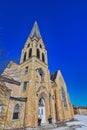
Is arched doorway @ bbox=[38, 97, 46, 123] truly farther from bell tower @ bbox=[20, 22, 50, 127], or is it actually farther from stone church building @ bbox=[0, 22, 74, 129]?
bell tower @ bbox=[20, 22, 50, 127]

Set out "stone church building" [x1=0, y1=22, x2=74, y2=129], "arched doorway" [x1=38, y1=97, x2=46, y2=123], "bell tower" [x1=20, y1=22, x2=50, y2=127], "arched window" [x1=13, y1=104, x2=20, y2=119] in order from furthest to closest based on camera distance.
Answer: "arched doorway" [x1=38, y1=97, x2=46, y2=123]
"bell tower" [x1=20, y1=22, x2=50, y2=127]
"arched window" [x1=13, y1=104, x2=20, y2=119]
"stone church building" [x1=0, y1=22, x2=74, y2=129]

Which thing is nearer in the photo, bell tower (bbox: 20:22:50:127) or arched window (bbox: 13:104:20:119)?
arched window (bbox: 13:104:20:119)

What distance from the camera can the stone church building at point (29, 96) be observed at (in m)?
14.4

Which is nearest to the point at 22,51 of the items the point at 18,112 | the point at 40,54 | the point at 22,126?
the point at 40,54

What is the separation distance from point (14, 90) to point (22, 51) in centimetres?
1060

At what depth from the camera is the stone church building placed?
1440 centimetres

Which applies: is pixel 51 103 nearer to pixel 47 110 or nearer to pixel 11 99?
pixel 47 110

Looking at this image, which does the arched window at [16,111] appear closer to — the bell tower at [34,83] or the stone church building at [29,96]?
the stone church building at [29,96]

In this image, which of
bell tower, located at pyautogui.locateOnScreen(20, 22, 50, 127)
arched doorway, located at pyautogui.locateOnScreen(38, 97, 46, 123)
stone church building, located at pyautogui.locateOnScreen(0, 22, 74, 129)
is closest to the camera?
stone church building, located at pyautogui.locateOnScreen(0, 22, 74, 129)

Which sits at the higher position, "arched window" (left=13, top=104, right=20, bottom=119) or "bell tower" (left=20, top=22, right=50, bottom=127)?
"bell tower" (left=20, top=22, right=50, bottom=127)

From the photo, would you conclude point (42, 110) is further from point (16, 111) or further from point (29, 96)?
point (16, 111)

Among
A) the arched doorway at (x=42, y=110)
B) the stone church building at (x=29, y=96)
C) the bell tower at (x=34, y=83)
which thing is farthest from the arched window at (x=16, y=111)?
the arched doorway at (x=42, y=110)

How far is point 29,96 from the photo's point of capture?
16625 mm

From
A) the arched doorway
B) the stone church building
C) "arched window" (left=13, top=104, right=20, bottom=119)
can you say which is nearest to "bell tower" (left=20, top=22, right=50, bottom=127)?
the stone church building
